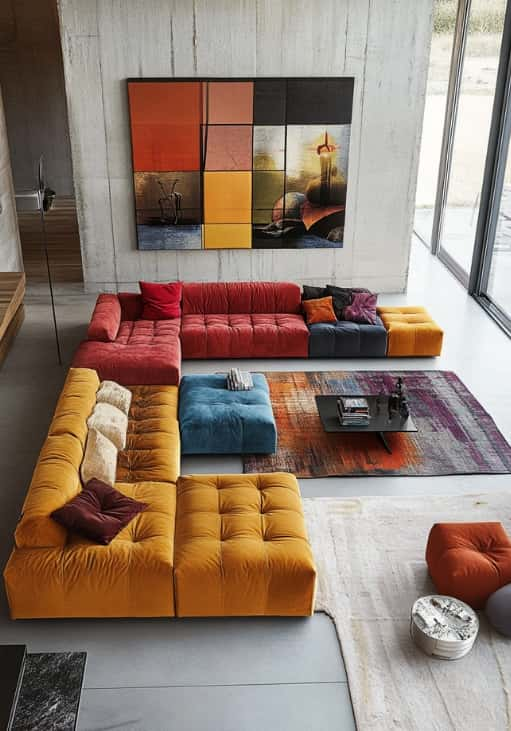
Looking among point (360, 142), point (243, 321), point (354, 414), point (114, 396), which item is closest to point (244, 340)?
point (243, 321)

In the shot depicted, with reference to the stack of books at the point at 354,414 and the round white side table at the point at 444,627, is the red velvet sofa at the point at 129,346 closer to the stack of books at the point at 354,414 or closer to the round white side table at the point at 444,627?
the stack of books at the point at 354,414

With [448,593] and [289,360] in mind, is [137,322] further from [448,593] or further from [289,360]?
[448,593]

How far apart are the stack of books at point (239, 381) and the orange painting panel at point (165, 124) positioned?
3.81 m

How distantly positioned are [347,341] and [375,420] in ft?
6.54

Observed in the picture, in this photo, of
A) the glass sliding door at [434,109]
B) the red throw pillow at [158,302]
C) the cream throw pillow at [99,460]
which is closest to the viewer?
the cream throw pillow at [99,460]

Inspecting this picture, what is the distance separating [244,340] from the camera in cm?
884

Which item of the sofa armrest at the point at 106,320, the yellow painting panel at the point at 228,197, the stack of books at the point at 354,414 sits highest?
the yellow painting panel at the point at 228,197

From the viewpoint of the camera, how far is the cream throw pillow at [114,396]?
6.70m

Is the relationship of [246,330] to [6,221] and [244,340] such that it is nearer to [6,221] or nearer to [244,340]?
[244,340]

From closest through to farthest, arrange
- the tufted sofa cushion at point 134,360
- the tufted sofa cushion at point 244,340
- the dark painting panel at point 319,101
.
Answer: the tufted sofa cushion at point 134,360 < the tufted sofa cushion at point 244,340 < the dark painting panel at point 319,101

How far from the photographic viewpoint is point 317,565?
18.2ft

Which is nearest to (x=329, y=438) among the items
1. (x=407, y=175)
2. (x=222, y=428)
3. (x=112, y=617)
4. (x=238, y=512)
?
(x=222, y=428)

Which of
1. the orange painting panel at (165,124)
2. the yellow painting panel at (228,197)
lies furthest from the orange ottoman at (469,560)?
the orange painting panel at (165,124)

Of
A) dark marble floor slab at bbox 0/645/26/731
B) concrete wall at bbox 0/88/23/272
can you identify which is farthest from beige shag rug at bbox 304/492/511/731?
concrete wall at bbox 0/88/23/272
